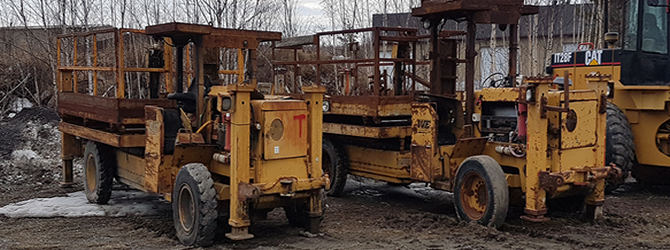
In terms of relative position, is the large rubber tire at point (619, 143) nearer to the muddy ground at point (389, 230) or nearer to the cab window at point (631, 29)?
the muddy ground at point (389, 230)

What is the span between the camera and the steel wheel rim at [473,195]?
7.73m

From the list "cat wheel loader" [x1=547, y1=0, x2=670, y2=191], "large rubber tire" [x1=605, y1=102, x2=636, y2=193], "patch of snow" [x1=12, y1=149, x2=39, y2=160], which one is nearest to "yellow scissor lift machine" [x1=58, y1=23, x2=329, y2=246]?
"patch of snow" [x1=12, y1=149, x2=39, y2=160]

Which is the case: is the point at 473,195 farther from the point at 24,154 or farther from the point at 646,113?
the point at 24,154

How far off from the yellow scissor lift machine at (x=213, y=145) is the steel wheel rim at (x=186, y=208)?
0.01 meters

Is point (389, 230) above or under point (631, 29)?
under

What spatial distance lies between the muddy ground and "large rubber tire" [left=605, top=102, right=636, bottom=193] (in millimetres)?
608

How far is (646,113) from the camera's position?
31.9 ft

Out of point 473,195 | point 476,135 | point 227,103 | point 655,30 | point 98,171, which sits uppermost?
point 655,30

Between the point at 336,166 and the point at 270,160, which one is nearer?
the point at 270,160

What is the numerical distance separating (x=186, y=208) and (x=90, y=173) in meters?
3.40

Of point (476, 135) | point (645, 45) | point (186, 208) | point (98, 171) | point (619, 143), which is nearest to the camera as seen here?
point (186, 208)

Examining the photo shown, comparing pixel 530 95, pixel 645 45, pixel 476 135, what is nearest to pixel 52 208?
pixel 476 135

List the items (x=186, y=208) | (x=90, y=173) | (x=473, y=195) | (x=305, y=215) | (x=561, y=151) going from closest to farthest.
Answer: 1. (x=186, y=208)
2. (x=305, y=215)
3. (x=561, y=151)
4. (x=473, y=195)
5. (x=90, y=173)

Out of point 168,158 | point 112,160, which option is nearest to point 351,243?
point 168,158
